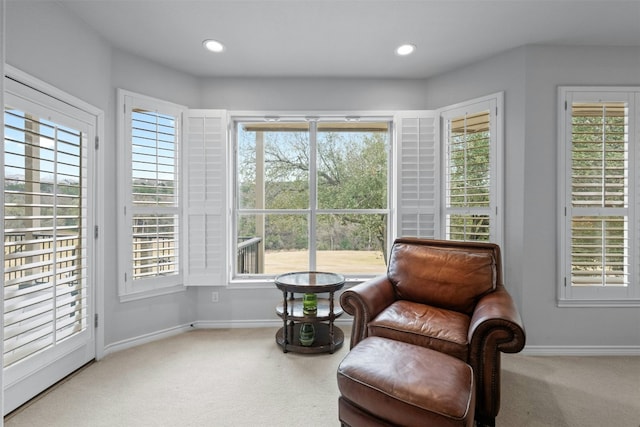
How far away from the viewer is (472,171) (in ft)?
9.46

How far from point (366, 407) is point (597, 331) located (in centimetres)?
246

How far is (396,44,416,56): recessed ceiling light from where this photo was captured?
2.58 meters

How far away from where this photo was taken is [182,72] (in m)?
3.02

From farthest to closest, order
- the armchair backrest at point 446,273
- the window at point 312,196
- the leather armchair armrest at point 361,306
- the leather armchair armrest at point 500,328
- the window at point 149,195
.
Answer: the window at point 312,196 → the window at point 149,195 → the armchair backrest at point 446,273 → the leather armchair armrest at point 361,306 → the leather armchair armrest at point 500,328

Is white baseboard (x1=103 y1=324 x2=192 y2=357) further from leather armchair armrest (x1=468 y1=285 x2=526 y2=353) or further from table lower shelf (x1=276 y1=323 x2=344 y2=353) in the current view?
leather armchair armrest (x1=468 y1=285 x2=526 y2=353)

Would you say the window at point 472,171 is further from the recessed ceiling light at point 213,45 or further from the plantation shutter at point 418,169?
the recessed ceiling light at point 213,45

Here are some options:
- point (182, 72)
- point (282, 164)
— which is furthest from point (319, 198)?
point (182, 72)

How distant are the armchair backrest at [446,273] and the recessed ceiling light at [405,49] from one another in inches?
65.3

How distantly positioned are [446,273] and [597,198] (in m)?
1.57

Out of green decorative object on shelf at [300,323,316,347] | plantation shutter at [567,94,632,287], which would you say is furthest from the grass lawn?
plantation shutter at [567,94,632,287]

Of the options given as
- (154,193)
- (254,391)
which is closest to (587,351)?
(254,391)

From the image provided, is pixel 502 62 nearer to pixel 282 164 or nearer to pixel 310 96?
pixel 310 96

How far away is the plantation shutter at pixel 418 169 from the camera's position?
313cm

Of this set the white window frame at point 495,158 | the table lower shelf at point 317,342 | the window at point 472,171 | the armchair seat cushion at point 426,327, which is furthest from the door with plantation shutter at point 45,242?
the white window frame at point 495,158
